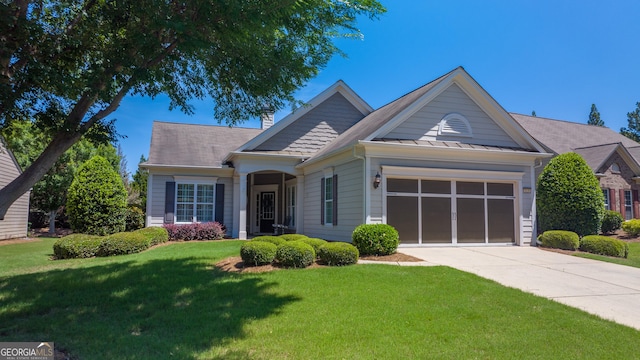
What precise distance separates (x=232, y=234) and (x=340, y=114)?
752cm

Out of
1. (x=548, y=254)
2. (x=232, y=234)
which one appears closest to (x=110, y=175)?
(x=232, y=234)

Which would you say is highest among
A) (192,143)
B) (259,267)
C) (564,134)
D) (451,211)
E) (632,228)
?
(564,134)

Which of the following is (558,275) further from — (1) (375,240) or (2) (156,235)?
(2) (156,235)

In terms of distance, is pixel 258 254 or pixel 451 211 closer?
pixel 258 254

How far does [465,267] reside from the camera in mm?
9039

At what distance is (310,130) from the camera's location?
56.4 ft

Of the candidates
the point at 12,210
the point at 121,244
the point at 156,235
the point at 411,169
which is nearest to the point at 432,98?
the point at 411,169

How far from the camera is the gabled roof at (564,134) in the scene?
22544 mm

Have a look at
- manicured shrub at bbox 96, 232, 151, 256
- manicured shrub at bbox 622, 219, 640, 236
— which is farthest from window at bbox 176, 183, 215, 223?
manicured shrub at bbox 622, 219, 640, 236

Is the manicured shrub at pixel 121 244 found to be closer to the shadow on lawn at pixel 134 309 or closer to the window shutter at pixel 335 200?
the shadow on lawn at pixel 134 309

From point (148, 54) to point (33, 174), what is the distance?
220 centimetres

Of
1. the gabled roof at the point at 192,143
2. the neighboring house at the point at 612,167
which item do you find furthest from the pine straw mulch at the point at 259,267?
the neighboring house at the point at 612,167

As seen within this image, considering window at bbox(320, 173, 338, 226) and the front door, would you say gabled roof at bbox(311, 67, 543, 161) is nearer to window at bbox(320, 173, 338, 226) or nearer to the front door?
window at bbox(320, 173, 338, 226)

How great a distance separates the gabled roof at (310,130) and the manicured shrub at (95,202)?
6229 mm
